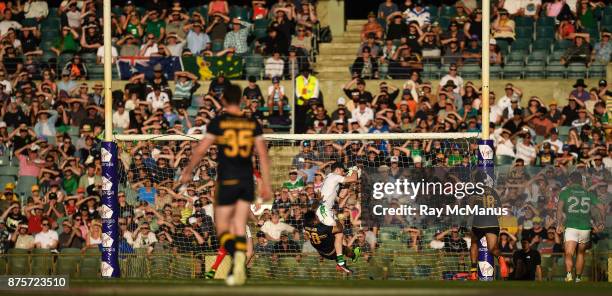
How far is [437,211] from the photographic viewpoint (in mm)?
20000

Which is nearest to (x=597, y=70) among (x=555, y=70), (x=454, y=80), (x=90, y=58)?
(x=555, y=70)

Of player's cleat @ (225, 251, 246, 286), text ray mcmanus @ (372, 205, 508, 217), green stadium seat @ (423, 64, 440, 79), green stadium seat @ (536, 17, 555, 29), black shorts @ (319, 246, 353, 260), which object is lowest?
player's cleat @ (225, 251, 246, 286)

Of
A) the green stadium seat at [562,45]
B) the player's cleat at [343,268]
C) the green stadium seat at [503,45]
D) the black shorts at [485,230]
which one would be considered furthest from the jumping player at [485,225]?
the green stadium seat at [562,45]

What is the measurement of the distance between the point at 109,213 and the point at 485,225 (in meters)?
5.63

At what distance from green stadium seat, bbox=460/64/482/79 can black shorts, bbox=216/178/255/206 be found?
44.3 ft

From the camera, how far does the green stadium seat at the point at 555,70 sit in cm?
2639

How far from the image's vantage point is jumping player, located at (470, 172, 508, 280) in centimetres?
1939

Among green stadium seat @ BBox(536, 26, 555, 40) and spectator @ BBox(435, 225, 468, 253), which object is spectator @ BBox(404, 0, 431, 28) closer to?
green stadium seat @ BBox(536, 26, 555, 40)

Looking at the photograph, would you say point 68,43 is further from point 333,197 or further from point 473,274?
point 473,274

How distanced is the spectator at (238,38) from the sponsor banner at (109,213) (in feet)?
26.6

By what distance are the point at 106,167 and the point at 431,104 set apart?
800 cm

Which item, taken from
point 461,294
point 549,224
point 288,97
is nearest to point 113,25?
point 288,97

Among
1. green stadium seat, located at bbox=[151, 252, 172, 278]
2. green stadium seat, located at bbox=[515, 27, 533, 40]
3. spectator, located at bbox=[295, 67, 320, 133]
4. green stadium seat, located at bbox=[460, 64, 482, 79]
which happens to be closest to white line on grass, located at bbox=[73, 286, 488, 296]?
green stadium seat, located at bbox=[151, 252, 172, 278]

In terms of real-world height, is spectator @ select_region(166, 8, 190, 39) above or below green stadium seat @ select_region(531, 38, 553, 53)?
above
